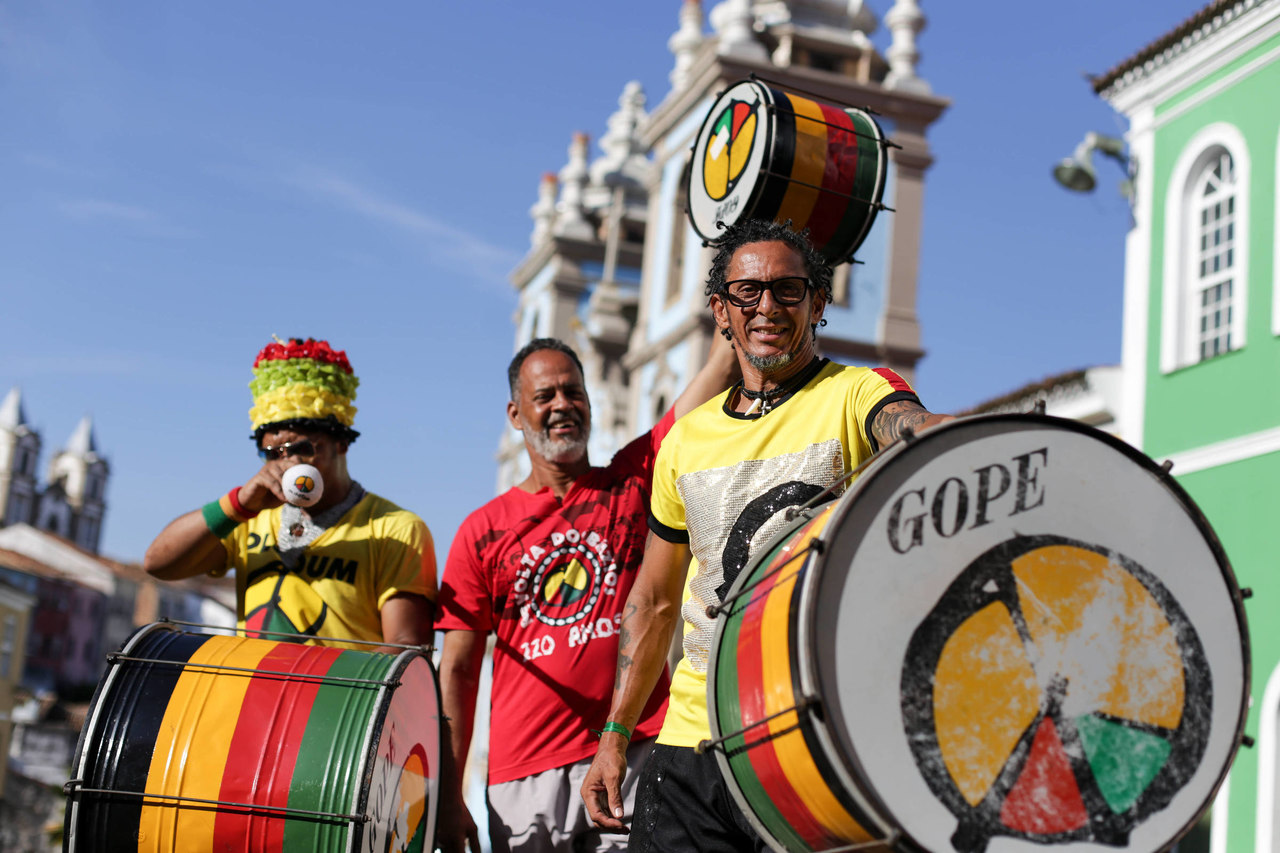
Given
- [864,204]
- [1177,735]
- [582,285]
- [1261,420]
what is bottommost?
[1177,735]

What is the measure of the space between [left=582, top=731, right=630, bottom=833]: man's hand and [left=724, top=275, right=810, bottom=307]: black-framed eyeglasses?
1.10 m

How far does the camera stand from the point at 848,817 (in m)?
2.45

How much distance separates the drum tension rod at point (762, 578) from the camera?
8.34ft

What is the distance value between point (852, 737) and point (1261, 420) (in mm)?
12012

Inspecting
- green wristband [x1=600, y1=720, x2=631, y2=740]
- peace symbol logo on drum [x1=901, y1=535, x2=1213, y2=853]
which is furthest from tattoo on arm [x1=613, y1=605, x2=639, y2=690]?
peace symbol logo on drum [x1=901, y1=535, x2=1213, y2=853]

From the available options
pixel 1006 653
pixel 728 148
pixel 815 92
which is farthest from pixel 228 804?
pixel 815 92

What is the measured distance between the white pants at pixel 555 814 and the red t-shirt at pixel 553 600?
1.4 inches

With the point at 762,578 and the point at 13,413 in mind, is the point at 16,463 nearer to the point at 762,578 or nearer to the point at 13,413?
the point at 13,413

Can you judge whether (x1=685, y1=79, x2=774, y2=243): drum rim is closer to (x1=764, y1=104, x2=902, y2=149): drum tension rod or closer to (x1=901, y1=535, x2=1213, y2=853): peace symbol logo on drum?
(x1=764, y1=104, x2=902, y2=149): drum tension rod

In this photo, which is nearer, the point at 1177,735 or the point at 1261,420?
the point at 1177,735

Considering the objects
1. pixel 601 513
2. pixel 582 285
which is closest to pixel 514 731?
pixel 601 513

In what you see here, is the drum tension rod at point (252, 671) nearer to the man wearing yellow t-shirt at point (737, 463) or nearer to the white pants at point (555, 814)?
the man wearing yellow t-shirt at point (737, 463)

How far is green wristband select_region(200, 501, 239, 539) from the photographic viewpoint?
452 centimetres

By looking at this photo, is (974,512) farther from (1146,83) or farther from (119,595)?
(119,595)
